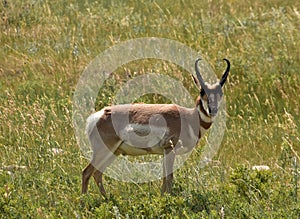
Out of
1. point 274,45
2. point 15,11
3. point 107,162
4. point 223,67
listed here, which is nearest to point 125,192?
point 107,162

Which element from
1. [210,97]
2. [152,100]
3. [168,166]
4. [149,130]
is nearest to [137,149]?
[149,130]

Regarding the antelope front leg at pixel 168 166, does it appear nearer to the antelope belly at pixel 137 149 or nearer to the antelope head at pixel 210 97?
the antelope belly at pixel 137 149

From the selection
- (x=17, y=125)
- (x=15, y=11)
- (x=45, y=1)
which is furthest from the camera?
(x=45, y=1)

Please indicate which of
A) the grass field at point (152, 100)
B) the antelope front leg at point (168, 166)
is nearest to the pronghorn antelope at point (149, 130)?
the antelope front leg at point (168, 166)

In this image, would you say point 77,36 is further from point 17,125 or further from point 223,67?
point 17,125

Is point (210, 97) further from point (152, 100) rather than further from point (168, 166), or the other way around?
point (152, 100)

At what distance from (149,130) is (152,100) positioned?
3679 millimetres

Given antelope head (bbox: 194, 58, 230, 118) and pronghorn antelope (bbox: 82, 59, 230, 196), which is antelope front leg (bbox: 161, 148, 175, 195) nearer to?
pronghorn antelope (bbox: 82, 59, 230, 196)

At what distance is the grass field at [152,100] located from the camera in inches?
271

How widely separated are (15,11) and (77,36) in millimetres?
1807

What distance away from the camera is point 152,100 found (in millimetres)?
11258

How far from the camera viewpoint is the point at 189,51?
489 inches

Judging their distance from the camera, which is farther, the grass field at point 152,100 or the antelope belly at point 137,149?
the antelope belly at point 137,149

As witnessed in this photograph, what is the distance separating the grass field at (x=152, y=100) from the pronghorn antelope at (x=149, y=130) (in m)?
0.26
